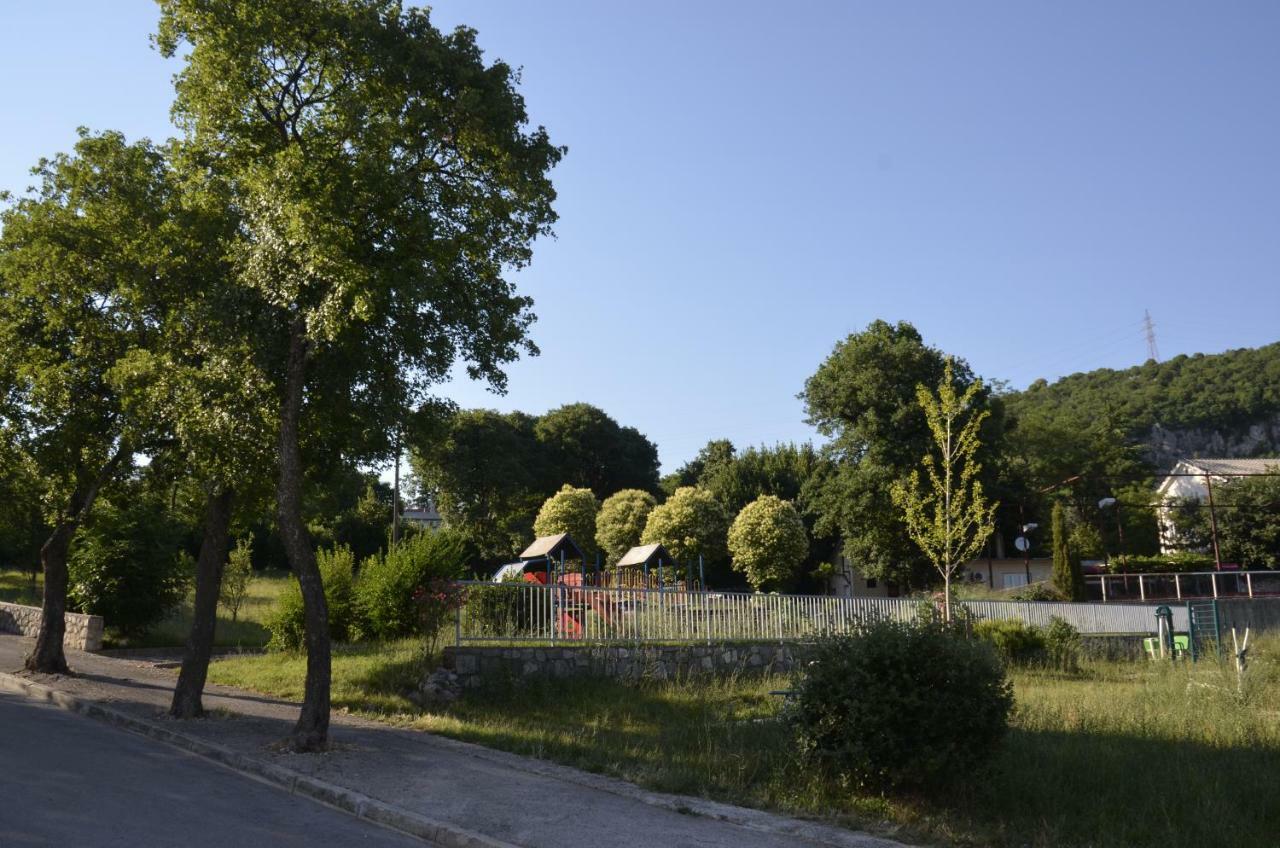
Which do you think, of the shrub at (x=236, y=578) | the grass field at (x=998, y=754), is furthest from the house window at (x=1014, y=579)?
the shrub at (x=236, y=578)

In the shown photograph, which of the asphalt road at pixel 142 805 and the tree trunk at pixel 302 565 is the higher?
the tree trunk at pixel 302 565

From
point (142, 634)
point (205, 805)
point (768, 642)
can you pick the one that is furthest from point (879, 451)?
point (205, 805)

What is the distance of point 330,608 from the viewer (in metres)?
19.7

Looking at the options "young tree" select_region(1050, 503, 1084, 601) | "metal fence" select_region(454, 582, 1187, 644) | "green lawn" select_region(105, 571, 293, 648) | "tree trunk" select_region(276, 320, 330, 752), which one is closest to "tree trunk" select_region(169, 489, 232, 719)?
"tree trunk" select_region(276, 320, 330, 752)

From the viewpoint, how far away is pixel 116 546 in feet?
74.0

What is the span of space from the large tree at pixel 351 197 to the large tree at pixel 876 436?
29.8 metres

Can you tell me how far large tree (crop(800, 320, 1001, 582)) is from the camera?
39938 mm

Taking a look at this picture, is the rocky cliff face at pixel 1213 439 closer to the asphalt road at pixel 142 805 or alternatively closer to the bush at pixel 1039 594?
the bush at pixel 1039 594

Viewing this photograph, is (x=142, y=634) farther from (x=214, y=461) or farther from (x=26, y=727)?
(x=214, y=461)

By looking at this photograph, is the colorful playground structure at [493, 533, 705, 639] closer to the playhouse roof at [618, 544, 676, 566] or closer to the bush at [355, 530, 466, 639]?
the playhouse roof at [618, 544, 676, 566]

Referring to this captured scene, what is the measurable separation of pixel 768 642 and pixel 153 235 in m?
14.2

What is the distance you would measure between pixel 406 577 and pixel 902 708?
1246 centimetres

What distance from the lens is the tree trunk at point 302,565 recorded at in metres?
10.5

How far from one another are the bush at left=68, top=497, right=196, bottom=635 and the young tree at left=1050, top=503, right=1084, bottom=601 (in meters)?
30.4
